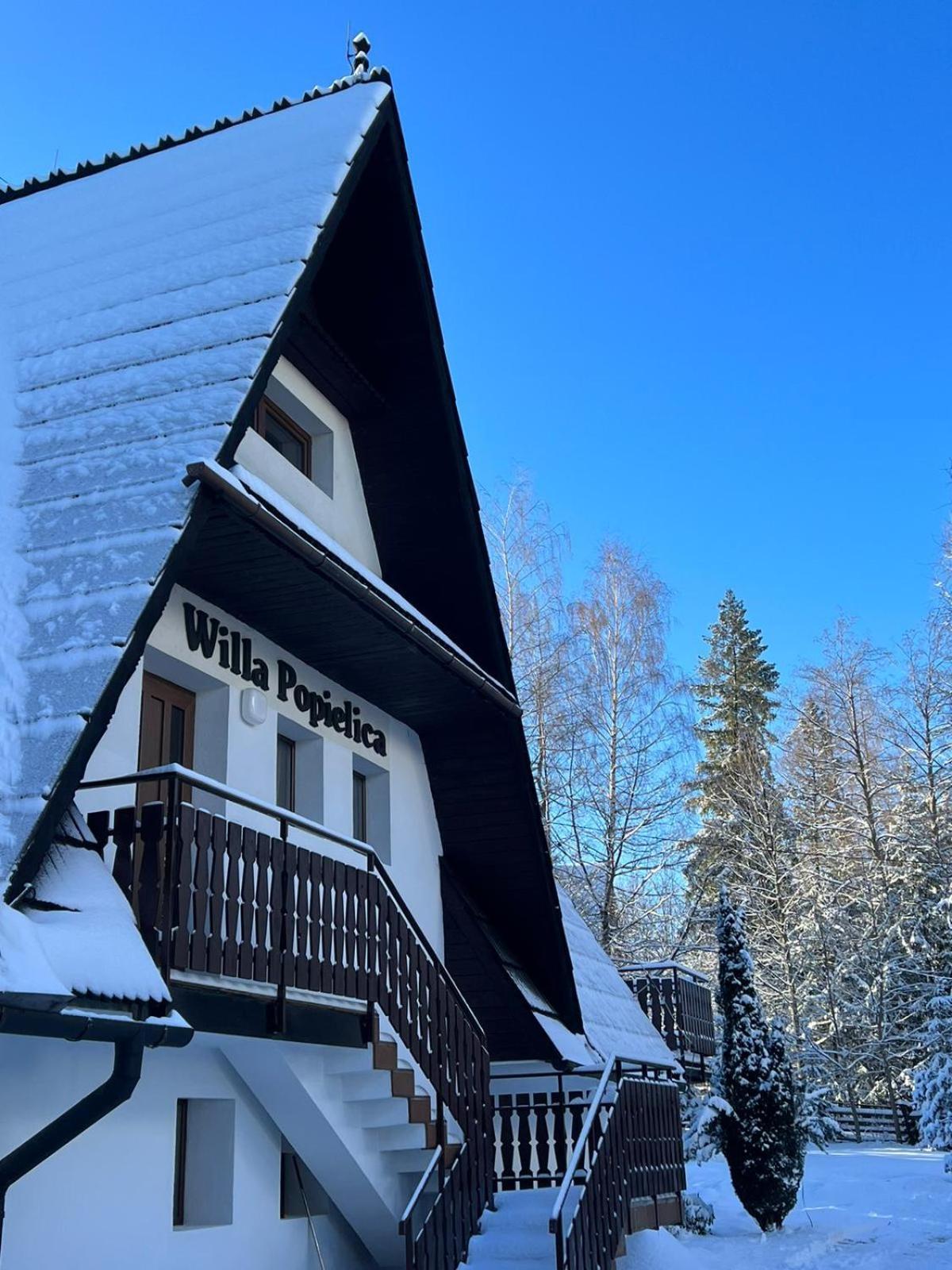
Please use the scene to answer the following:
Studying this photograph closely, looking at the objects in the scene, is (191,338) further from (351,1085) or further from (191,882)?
(351,1085)

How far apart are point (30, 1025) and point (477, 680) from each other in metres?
6.65

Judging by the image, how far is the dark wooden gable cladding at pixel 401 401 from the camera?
484 inches

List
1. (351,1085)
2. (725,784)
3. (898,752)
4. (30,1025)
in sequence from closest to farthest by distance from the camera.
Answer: (30,1025), (351,1085), (898,752), (725,784)

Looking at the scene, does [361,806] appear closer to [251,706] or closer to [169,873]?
[251,706]

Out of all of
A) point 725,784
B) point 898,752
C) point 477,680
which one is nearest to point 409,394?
point 477,680

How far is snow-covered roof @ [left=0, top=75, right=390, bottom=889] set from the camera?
23.1 ft

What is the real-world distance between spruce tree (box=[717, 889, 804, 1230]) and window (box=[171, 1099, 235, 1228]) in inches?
434

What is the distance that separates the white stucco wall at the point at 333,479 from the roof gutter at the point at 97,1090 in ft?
18.0

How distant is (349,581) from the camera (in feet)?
32.1

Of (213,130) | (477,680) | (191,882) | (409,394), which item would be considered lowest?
(191,882)

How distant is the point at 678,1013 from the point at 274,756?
9.89 metres

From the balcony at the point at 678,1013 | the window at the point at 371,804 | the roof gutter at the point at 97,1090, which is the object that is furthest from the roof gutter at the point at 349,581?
the balcony at the point at 678,1013

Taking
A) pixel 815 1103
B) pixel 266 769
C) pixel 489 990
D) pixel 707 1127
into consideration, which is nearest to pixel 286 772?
pixel 266 769

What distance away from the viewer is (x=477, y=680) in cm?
1202
